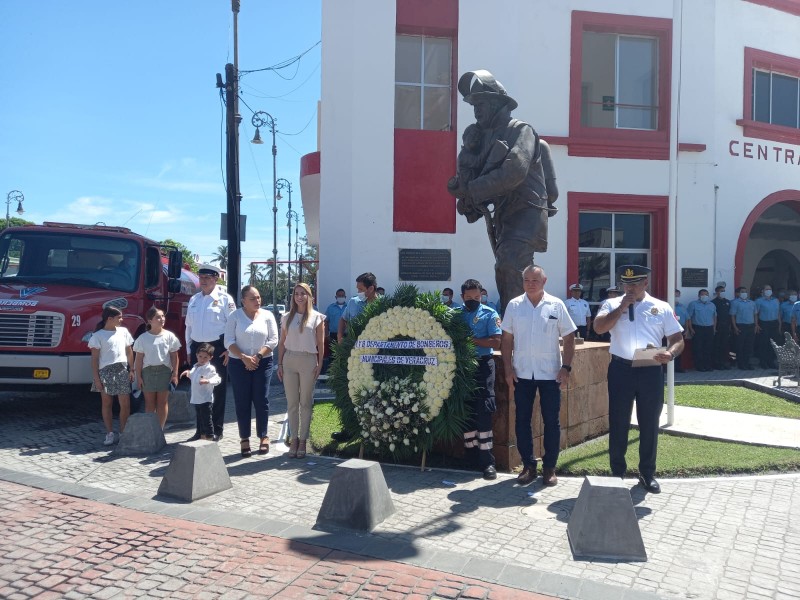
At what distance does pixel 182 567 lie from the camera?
4246mm

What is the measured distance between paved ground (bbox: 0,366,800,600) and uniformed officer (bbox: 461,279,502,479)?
250 millimetres

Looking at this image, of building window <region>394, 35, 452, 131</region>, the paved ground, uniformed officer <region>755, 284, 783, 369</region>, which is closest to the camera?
the paved ground

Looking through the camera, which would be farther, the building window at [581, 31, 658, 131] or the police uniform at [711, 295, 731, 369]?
the building window at [581, 31, 658, 131]

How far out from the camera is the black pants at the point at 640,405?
18.7 feet

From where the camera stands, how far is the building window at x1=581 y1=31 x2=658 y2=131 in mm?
15578

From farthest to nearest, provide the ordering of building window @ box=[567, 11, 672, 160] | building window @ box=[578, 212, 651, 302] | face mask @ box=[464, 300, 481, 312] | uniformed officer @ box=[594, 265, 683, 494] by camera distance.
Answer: building window @ box=[578, 212, 651, 302]
building window @ box=[567, 11, 672, 160]
face mask @ box=[464, 300, 481, 312]
uniformed officer @ box=[594, 265, 683, 494]

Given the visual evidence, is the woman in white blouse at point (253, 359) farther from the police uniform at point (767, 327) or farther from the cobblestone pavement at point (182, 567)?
the police uniform at point (767, 327)

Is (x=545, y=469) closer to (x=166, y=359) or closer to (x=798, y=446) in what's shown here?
(x=798, y=446)

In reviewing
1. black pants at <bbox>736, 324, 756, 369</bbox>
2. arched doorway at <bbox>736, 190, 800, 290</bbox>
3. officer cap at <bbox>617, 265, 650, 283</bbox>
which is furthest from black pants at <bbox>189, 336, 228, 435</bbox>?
arched doorway at <bbox>736, 190, 800, 290</bbox>

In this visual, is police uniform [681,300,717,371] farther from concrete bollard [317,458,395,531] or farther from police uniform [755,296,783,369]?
concrete bollard [317,458,395,531]

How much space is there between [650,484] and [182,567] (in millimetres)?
3815

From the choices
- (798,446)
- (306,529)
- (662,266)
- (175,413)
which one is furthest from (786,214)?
(306,529)

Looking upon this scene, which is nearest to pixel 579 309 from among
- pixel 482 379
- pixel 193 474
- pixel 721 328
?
pixel 721 328

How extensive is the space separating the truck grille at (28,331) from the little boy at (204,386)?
249 centimetres
